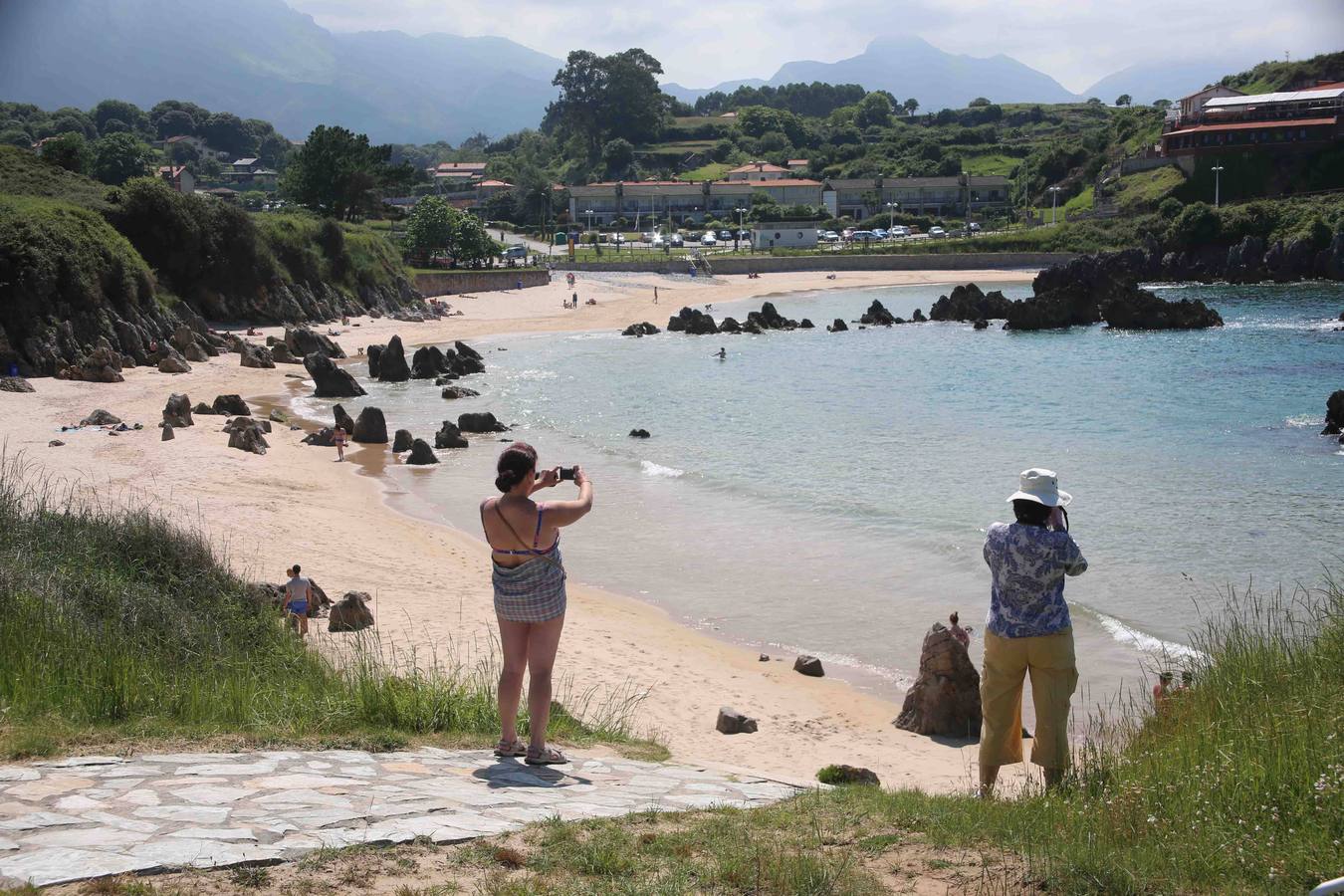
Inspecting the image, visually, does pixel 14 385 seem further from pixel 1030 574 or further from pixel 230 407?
pixel 1030 574

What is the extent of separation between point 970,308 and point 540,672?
64.6 meters

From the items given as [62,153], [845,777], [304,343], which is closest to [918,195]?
[62,153]

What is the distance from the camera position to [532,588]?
6.46 metres

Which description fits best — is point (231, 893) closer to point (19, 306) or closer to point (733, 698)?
point (733, 698)

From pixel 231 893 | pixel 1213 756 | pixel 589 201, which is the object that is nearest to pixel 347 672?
pixel 231 893

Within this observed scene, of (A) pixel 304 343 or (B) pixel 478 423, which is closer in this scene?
(B) pixel 478 423

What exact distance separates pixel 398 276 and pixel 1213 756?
67356 millimetres

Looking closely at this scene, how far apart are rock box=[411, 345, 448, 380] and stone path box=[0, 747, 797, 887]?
3704 cm

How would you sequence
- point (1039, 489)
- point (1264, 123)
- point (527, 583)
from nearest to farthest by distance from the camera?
point (527, 583) → point (1039, 489) → point (1264, 123)

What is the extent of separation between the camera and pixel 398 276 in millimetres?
69375

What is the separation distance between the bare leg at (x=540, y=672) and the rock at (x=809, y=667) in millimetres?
6749

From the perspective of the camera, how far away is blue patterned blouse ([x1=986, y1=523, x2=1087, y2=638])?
21.6 ft

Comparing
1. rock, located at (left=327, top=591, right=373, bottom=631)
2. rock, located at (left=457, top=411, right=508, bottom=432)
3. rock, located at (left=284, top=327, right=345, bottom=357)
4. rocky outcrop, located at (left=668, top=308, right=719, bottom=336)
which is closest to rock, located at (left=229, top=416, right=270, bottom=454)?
rock, located at (left=457, top=411, right=508, bottom=432)

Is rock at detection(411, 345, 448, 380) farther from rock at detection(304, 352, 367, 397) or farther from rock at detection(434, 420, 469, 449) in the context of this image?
rock at detection(434, 420, 469, 449)
